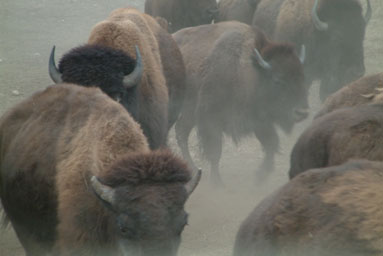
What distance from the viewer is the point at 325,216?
282 cm

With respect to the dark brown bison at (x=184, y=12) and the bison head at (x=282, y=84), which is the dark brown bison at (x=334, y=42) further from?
the dark brown bison at (x=184, y=12)

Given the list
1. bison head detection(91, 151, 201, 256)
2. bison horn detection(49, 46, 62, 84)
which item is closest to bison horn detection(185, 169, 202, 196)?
bison head detection(91, 151, 201, 256)

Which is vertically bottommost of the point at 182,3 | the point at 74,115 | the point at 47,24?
the point at 47,24

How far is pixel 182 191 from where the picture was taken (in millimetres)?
3051

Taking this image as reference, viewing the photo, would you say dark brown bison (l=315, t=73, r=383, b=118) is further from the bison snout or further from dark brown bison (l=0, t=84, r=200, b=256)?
the bison snout

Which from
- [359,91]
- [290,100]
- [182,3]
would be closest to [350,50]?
[290,100]

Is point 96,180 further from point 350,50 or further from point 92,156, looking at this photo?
point 350,50

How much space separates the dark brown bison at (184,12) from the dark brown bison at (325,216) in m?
7.17

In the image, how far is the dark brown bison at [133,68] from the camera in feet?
14.8

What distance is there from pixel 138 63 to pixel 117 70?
21 centimetres

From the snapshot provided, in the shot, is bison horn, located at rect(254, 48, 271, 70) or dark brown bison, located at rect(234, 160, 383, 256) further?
bison horn, located at rect(254, 48, 271, 70)

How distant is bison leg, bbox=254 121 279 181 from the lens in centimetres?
735

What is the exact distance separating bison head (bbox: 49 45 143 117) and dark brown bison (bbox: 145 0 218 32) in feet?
17.5

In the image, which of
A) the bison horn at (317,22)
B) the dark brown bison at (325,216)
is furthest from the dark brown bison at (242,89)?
the dark brown bison at (325,216)
